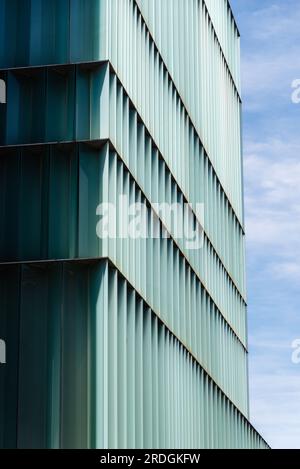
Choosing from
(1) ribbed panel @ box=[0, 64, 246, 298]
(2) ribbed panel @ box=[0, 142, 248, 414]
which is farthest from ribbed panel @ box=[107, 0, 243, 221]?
(2) ribbed panel @ box=[0, 142, 248, 414]

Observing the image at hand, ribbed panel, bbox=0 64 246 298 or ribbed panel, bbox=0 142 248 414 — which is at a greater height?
ribbed panel, bbox=0 64 246 298

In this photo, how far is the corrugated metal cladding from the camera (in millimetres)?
26078

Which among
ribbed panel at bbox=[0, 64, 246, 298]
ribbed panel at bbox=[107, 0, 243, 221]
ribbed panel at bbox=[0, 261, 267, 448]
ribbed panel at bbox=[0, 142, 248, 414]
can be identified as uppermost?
ribbed panel at bbox=[107, 0, 243, 221]

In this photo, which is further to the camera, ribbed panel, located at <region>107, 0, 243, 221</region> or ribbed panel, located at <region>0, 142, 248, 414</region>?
ribbed panel, located at <region>107, 0, 243, 221</region>

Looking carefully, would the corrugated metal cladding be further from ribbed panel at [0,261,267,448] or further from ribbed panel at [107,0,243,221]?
ribbed panel at [107,0,243,221]

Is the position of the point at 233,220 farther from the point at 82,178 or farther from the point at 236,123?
the point at 82,178

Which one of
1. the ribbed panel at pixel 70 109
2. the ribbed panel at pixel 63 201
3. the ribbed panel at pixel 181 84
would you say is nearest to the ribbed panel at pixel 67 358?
the ribbed panel at pixel 63 201

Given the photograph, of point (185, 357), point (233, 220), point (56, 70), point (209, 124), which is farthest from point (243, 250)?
point (56, 70)

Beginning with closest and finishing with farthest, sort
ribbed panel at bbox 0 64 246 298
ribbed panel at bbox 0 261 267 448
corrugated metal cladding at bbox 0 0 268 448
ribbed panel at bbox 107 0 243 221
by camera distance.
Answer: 1. ribbed panel at bbox 0 261 267 448
2. corrugated metal cladding at bbox 0 0 268 448
3. ribbed panel at bbox 0 64 246 298
4. ribbed panel at bbox 107 0 243 221

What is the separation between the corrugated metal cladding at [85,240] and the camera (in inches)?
1027

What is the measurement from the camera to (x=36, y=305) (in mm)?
26703

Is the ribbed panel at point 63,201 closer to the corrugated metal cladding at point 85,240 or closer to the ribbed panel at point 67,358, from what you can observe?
the corrugated metal cladding at point 85,240

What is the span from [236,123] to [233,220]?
6312 millimetres

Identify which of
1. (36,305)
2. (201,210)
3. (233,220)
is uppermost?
(233,220)
